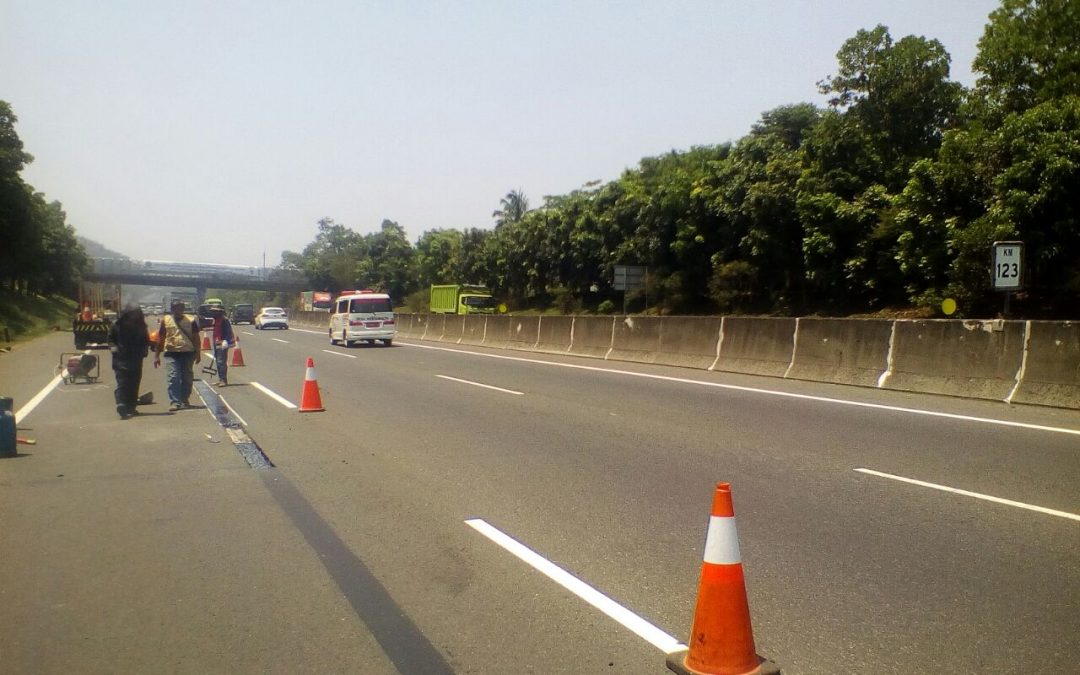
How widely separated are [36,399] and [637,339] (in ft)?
43.3

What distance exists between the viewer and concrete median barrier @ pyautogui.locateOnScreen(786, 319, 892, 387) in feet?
51.8

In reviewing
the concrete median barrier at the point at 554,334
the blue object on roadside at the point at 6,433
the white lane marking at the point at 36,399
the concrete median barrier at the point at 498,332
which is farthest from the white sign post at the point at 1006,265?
the concrete median barrier at the point at 498,332

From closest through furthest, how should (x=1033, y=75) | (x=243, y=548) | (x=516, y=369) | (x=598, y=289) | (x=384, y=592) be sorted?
1. (x=384, y=592)
2. (x=243, y=548)
3. (x=516, y=369)
4. (x=1033, y=75)
5. (x=598, y=289)

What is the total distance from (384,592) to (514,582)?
750 mm

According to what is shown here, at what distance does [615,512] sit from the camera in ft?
23.7

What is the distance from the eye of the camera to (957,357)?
14.3 metres

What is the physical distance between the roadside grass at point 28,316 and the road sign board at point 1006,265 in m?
33.3

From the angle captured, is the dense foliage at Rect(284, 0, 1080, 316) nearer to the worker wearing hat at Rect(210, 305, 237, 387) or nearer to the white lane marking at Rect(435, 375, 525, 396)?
the white lane marking at Rect(435, 375, 525, 396)

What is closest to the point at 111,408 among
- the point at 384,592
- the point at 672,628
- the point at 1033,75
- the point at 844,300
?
the point at 384,592

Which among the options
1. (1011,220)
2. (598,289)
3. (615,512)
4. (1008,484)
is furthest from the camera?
(598,289)

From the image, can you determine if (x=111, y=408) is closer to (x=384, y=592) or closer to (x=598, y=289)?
(x=384, y=592)

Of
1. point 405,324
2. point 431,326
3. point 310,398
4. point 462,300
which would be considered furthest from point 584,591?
point 462,300

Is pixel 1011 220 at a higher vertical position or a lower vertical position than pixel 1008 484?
higher

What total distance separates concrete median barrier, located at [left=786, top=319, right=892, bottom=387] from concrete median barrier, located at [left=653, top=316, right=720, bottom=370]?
253 cm
